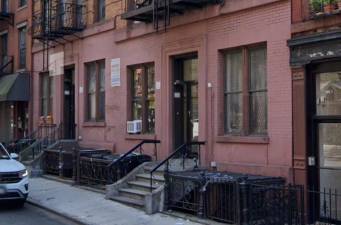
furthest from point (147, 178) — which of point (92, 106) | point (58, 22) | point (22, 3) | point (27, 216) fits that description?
point (22, 3)

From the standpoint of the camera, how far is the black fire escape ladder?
14.6 meters

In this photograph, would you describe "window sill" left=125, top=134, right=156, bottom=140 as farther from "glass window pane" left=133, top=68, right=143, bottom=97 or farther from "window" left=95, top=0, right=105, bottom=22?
"window" left=95, top=0, right=105, bottom=22

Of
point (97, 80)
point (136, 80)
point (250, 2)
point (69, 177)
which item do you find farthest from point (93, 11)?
point (250, 2)

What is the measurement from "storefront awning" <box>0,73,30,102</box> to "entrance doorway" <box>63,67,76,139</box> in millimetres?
3124

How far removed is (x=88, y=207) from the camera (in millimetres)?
13336

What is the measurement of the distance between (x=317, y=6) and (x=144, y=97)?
717cm

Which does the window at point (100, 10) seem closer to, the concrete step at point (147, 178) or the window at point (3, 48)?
the concrete step at point (147, 178)

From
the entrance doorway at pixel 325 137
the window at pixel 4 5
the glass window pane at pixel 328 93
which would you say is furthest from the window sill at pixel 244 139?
the window at pixel 4 5

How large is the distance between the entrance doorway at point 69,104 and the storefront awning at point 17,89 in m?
3.12

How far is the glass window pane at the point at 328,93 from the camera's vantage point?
1104cm

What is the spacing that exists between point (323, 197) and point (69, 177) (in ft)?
31.6

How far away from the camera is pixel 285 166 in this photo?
11.8 m

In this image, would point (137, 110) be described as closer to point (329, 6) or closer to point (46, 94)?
point (46, 94)

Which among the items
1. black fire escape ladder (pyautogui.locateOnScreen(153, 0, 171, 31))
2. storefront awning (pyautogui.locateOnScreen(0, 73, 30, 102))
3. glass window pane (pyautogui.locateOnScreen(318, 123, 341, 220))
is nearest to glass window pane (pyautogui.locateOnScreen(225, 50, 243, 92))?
black fire escape ladder (pyautogui.locateOnScreen(153, 0, 171, 31))
